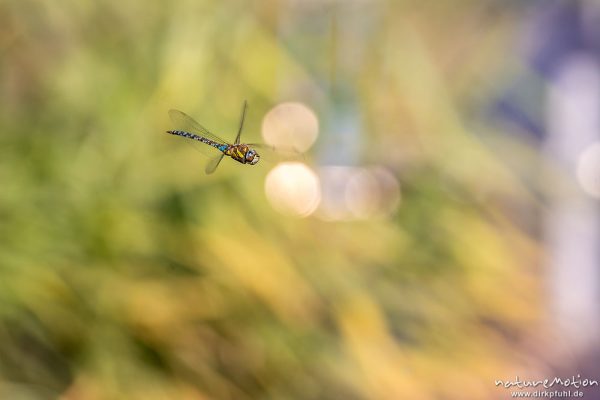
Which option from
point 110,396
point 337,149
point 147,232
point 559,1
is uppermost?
point 559,1

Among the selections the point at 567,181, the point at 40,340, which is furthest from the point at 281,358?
the point at 567,181

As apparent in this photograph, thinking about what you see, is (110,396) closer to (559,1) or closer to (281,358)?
(281,358)

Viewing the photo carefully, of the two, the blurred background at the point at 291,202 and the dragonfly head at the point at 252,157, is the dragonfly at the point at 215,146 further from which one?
the blurred background at the point at 291,202

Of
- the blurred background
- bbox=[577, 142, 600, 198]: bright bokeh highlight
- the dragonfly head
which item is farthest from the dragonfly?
bbox=[577, 142, 600, 198]: bright bokeh highlight

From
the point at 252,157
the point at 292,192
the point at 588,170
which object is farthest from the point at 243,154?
the point at 588,170

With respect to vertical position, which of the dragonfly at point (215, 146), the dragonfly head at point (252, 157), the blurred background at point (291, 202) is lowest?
the dragonfly head at point (252, 157)

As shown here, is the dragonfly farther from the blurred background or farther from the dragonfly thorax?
the blurred background

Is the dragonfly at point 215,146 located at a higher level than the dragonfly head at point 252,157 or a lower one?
higher

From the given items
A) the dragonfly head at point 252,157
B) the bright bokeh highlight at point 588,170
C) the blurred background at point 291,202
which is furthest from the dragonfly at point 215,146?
the bright bokeh highlight at point 588,170
